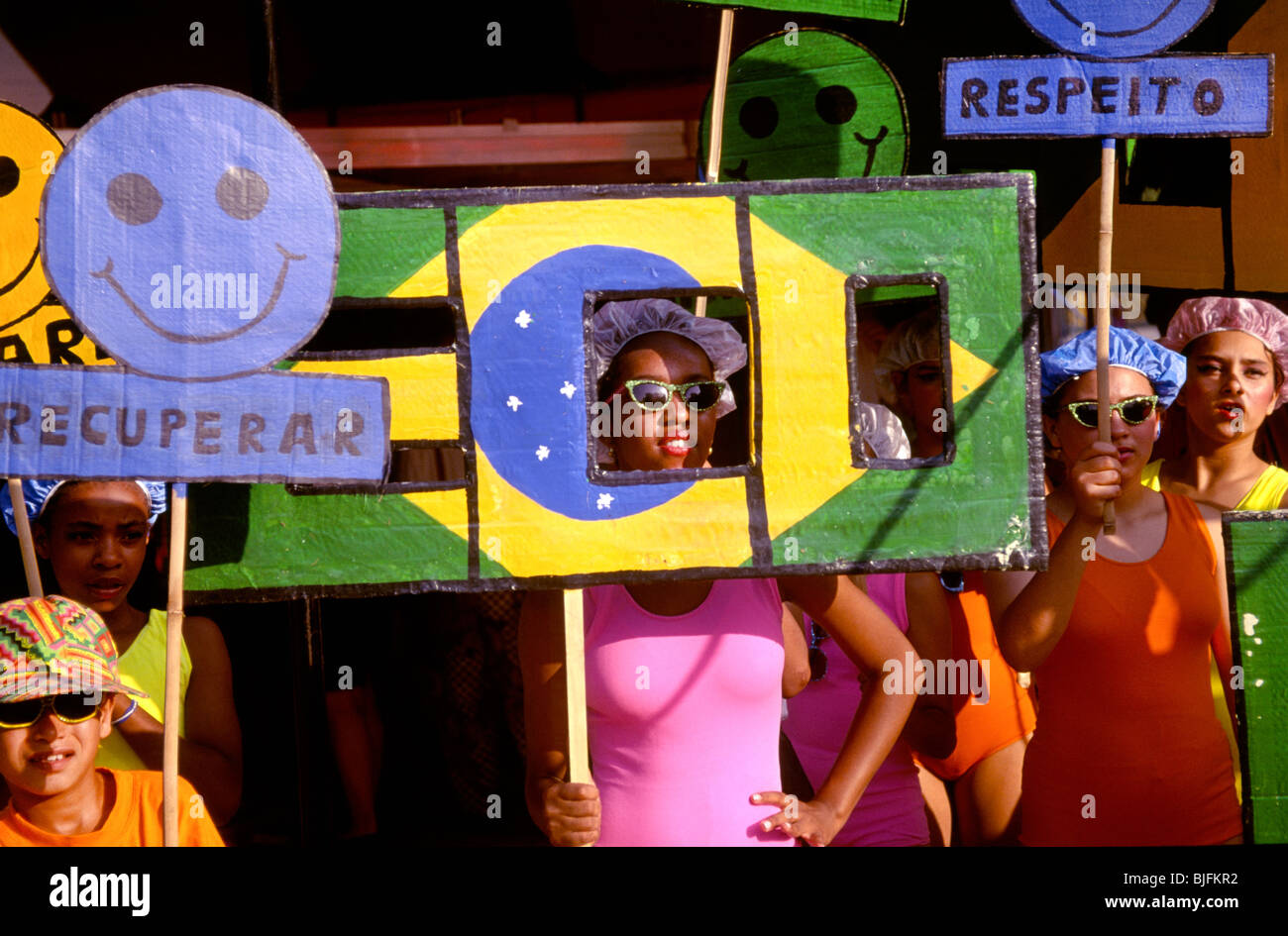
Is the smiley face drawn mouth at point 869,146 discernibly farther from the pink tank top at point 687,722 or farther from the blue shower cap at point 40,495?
the blue shower cap at point 40,495

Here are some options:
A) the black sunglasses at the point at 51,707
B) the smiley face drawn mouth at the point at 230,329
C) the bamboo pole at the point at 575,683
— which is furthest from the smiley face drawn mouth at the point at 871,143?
the black sunglasses at the point at 51,707

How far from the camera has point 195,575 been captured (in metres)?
2.50

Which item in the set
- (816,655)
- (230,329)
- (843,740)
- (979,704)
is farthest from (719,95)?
(979,704)

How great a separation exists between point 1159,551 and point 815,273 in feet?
3.15

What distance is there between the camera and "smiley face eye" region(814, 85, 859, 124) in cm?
326

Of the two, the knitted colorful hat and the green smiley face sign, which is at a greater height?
the green smiley face sign

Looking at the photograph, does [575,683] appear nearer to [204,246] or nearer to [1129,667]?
[204,246]

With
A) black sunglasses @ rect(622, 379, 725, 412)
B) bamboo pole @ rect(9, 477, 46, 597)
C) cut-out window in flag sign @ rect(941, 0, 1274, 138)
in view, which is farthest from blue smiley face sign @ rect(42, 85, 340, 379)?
cut-out window in flag sign @ rect(941, 0, 1274, 138)

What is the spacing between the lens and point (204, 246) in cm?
235

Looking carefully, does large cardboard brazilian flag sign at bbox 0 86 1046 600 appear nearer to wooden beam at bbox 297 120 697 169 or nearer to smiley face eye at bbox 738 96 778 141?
smiley face eye at bbox 738 96 778 141

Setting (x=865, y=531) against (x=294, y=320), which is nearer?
(x=294, y=320)
